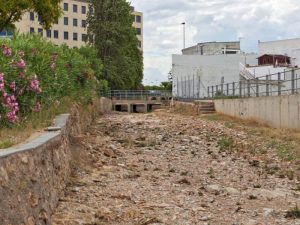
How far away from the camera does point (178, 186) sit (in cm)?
1119

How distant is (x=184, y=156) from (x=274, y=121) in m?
9.53

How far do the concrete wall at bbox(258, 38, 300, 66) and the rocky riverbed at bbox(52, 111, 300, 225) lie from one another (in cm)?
4516

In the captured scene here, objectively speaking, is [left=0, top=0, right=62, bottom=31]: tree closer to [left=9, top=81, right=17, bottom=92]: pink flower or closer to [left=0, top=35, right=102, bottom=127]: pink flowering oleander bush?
[left=0, top=35, right=102, bottom=127]: pink flowering oleander bush

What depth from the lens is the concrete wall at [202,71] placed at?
56.4 metres

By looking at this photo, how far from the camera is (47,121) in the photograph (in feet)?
33.8

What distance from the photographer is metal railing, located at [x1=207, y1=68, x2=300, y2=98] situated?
80.7ft

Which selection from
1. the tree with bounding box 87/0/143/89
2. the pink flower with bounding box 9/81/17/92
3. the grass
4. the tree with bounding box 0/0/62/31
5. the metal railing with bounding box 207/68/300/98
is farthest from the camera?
the tree with bounding box 87/0/143/89

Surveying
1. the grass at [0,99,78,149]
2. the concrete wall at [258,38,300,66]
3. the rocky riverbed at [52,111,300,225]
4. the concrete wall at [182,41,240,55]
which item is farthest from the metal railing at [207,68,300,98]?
the concrete wall at [182,41,240,55]

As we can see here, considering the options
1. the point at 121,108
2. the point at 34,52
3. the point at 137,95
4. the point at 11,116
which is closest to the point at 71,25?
the point at 137,95

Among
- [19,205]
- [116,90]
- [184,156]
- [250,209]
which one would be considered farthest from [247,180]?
[116,90]

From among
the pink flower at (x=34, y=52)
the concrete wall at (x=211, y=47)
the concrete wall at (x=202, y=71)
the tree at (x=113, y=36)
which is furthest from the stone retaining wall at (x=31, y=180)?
the concrete wall at (x=211, y=47)

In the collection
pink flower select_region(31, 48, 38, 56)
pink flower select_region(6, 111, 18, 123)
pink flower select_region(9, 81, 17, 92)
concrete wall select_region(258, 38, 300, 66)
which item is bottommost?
pink flower select_region(6, 111, 18, 123)

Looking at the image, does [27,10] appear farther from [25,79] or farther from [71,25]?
[71,25]

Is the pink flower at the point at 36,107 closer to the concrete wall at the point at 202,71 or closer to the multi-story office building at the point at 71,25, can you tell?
the concrete wall at the point at 202,71
